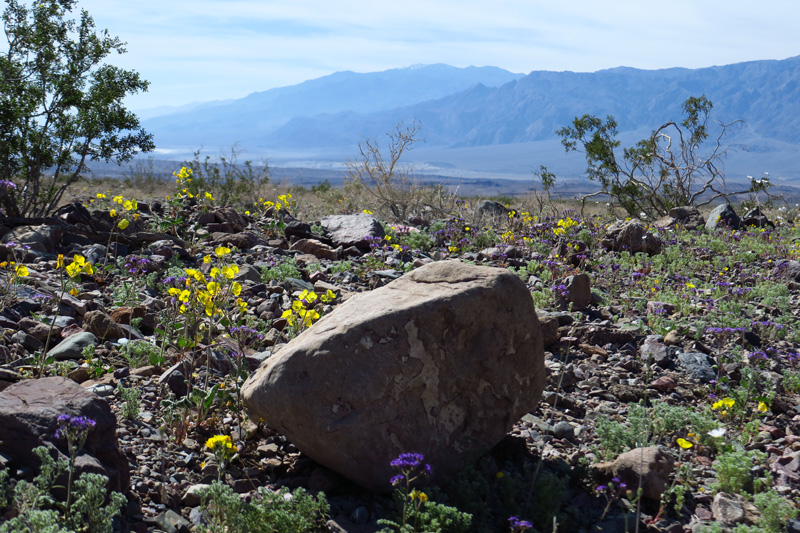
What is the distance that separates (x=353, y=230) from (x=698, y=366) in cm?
532

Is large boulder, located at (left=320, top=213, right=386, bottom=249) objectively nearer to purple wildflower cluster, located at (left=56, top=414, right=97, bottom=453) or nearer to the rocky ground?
the rocky ground

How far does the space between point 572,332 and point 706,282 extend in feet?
9.12

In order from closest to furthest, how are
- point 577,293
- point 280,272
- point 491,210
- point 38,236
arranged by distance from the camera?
point 577,293 → point 280,272 → point 38,236 → point 491,210

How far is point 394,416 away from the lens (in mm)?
3398

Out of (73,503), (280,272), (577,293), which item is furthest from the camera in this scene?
(280,272)

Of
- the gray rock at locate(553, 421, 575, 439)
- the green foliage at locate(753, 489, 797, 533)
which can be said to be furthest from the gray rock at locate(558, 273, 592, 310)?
the green foliage at locate(753, 489, 797, 533)

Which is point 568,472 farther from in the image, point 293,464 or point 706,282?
point 706,282

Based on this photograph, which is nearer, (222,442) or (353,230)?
(222,442)

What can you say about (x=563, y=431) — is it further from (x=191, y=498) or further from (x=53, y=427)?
(x=53, y=427)

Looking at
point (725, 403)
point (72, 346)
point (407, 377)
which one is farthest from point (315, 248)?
point (725, 403)

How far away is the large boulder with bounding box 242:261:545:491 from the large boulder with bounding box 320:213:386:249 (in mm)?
4836

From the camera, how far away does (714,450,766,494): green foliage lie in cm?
344

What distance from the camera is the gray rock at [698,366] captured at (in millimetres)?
5008

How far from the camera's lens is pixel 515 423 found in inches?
155
